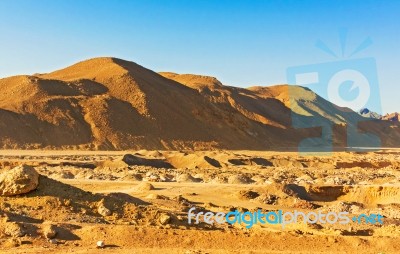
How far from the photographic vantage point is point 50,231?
9.23 meters

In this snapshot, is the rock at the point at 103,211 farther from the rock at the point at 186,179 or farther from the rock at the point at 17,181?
the rock at the point at 186,179

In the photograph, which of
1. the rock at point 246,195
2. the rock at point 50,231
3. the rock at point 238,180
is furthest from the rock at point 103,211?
the rock at point 238,180

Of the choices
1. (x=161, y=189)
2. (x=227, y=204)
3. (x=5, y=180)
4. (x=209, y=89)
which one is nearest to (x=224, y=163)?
(x=161, y=189)

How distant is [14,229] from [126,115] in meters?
48.2

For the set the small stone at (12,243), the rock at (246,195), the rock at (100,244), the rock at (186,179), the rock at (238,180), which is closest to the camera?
the small stone at (12,243)

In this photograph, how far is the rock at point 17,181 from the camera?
1072cm

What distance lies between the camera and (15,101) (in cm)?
5412

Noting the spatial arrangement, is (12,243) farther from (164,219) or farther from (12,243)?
(164,219)

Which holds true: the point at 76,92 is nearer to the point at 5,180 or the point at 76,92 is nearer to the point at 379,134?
the point at 5,180

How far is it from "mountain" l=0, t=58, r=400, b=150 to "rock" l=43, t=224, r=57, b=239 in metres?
39.7

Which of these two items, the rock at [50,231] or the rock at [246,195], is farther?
the rock at [246,195]

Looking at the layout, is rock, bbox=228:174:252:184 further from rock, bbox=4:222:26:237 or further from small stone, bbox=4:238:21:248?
small stone, bbox=4:238:21:248

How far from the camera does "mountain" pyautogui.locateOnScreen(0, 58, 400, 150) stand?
165ft

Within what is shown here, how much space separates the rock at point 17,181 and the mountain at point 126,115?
3787cm
